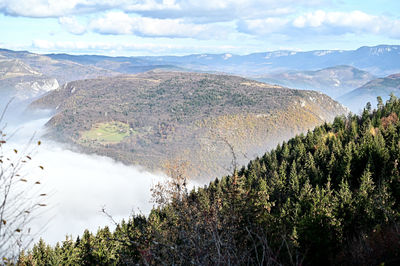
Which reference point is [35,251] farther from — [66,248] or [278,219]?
[278,219]

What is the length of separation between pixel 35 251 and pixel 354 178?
1704 inches

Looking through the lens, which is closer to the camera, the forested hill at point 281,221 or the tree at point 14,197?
the tree at point 14,197

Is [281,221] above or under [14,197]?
under

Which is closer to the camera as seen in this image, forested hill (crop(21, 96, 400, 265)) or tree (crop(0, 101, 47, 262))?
tree (crop(0, 101, 47, 262))

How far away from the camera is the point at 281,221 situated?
1090 inches

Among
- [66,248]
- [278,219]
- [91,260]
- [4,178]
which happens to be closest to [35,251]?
[66,248]

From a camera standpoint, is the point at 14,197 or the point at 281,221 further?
the point at 281,221

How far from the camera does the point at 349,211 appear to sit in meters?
29.3

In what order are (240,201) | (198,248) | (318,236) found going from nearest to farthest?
(198,248) → (240,201) → (318,236)

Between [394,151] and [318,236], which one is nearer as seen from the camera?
[318,236]

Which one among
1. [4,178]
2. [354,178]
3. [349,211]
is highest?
[4,178]

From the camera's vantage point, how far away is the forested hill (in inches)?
312

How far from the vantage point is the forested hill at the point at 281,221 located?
7.93m

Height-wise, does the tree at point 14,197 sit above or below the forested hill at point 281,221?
above
